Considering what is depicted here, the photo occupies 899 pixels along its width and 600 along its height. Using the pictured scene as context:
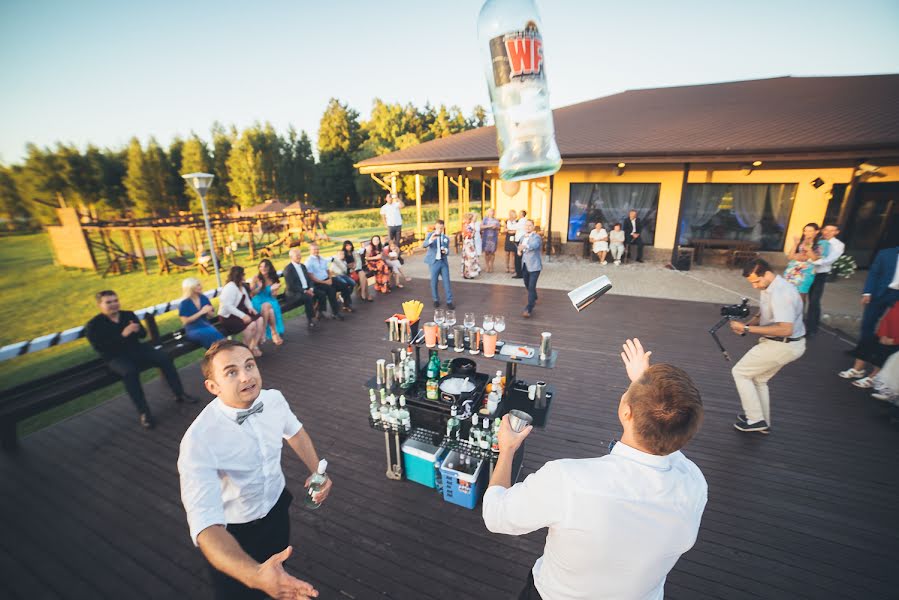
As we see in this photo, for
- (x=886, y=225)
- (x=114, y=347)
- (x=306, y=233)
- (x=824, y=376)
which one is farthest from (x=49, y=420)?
(x=886, y=225)

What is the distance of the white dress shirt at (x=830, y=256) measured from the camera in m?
5.68

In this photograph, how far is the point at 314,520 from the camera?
9.62ft

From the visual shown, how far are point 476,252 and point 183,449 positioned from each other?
29.4 feet

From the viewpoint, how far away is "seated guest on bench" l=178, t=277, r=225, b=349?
4988 millimetres

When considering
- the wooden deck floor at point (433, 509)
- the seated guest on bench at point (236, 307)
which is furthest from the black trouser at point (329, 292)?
the wooden deck floor at point (433, 509)

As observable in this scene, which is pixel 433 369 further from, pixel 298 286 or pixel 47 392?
pixel 298 286

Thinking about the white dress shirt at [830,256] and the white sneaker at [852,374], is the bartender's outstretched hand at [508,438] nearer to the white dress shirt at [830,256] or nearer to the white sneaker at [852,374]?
the white sneaker at [852,374]

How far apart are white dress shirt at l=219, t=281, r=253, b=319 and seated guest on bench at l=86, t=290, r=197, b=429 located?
1.08 metres

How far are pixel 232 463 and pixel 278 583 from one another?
68 cm

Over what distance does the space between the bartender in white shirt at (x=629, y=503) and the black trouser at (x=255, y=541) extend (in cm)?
140

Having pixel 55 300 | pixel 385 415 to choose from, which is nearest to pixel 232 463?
pixel 385 415

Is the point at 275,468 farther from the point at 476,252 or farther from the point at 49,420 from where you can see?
the point at 476,252

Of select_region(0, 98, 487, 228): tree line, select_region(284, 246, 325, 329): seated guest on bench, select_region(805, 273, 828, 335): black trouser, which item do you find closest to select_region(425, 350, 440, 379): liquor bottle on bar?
select_region(284, 246, 325, 329): seated guest on bench

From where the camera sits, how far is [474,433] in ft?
9.33
